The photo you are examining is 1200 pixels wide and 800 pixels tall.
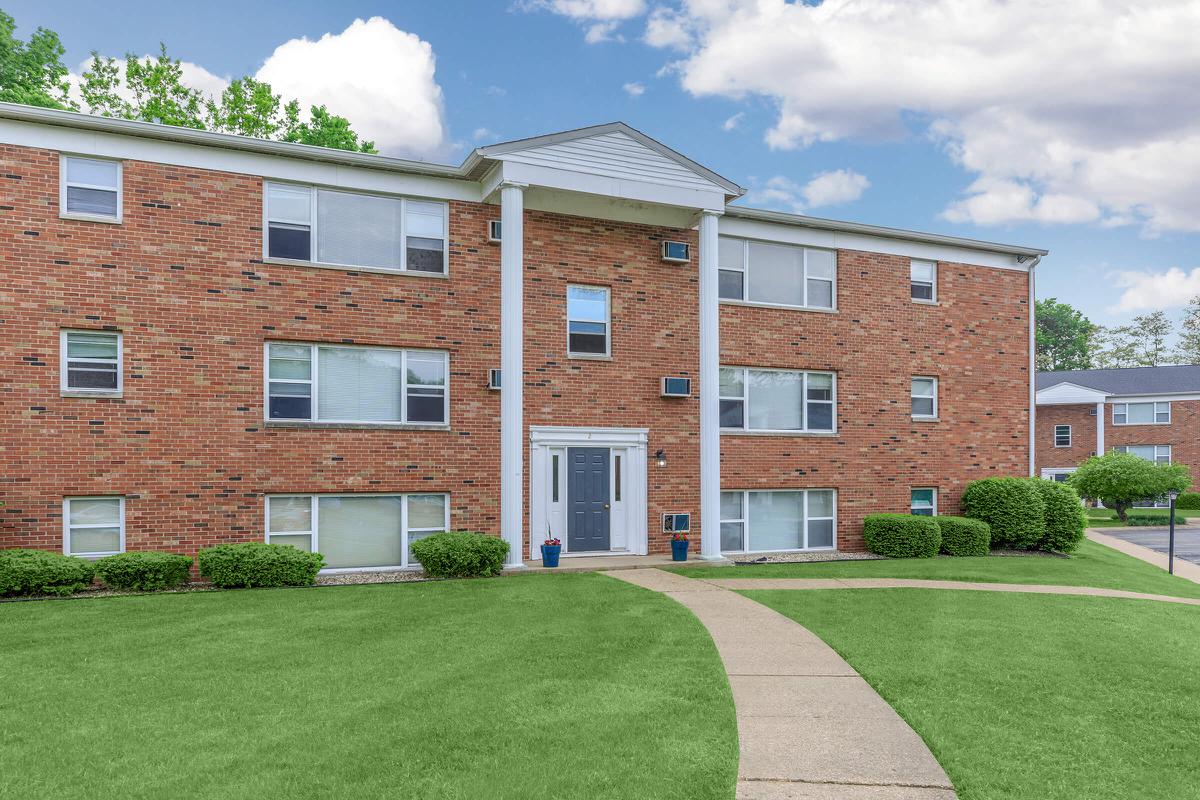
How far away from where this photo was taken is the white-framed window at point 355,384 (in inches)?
565

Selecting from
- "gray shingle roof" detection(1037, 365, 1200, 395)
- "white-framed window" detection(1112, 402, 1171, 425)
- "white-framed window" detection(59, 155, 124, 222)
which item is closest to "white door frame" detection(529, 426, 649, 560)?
"white-framed window" detection(59, 155, 124, 222)

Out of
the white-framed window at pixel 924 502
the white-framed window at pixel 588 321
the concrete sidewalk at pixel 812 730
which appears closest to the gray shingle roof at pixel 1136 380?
the white-framed window at pixel 924 502

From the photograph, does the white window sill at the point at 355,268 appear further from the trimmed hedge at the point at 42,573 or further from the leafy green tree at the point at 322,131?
the leafy green tree at the point at 322,131

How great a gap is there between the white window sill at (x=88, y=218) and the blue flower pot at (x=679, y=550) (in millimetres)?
11439

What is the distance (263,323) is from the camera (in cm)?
1413

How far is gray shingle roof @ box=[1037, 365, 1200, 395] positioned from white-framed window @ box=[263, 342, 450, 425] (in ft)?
127

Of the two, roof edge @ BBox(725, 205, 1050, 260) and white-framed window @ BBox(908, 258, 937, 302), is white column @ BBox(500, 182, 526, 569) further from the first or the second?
white-framed window @ BBox(908, 258, 937, 302)

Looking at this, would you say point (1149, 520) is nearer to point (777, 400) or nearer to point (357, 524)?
point (777, 400)

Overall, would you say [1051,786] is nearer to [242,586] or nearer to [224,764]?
[224,764]

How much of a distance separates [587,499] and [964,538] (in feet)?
28.7

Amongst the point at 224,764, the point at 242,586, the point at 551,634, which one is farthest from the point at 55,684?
the point at 242,586

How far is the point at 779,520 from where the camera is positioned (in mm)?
18125

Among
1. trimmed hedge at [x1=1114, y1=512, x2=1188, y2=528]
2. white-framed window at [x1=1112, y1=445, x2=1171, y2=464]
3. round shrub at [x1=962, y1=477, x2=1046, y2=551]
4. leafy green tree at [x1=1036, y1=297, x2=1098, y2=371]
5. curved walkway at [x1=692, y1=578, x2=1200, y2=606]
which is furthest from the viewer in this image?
leafy green tree at [x1=1036, y1=297, x2=1098, y2=371]

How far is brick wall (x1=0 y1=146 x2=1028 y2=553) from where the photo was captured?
42.2ft
